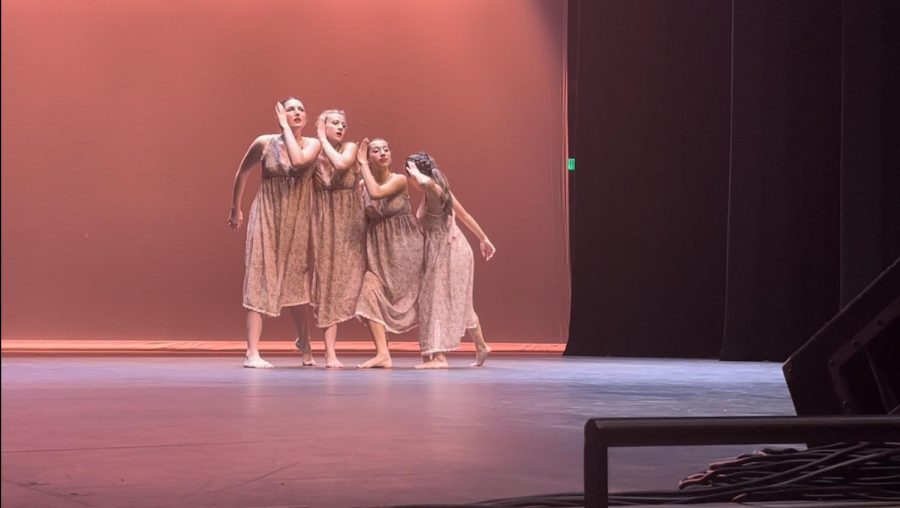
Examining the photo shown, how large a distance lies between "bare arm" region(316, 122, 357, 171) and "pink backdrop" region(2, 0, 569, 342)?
346 cm

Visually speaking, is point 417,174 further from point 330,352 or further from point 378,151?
point 330,352

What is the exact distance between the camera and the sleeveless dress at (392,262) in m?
8.62

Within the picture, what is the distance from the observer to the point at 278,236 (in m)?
8.63

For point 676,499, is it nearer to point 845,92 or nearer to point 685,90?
point 845,92

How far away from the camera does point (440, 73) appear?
12391 mm

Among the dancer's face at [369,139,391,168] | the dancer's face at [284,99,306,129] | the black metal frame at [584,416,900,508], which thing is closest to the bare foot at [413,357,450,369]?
the dancer's face at [369,139,391,168]

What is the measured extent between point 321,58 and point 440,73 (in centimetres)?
114

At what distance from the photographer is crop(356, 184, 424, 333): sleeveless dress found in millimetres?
8625

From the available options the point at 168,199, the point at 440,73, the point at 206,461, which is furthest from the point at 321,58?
the point at 206,461

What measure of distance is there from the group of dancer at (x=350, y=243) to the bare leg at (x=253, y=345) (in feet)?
0.04

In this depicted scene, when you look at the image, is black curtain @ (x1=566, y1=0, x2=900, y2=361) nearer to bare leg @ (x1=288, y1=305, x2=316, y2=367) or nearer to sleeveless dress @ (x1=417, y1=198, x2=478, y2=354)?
sleeveless dress @ (x1=417, y1=198, x2=478, y2=354)

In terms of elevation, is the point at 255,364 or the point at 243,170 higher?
the point at 243,170

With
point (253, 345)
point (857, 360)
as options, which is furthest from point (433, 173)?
point (857, 360)

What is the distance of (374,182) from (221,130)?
12.5 ft
